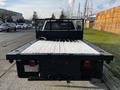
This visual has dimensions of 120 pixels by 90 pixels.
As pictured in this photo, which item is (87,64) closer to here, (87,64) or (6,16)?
(87,64)

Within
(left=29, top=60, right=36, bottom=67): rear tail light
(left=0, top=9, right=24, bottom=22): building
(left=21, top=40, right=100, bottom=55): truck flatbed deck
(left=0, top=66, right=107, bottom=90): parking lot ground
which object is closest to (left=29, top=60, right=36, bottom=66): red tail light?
(left=29, top=60, right=36, bottom=67): rear tail light

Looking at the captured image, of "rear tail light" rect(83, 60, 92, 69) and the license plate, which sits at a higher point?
"rear tail light" rect(83, 60, 92, 69)

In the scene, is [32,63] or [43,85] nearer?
[32,63]

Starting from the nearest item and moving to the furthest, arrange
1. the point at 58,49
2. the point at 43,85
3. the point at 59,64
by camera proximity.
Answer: the point at 59,64 → the point at 58,49 → the point at 43,85

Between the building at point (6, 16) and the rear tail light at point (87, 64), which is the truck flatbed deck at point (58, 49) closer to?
the rear tail light at point (87, 64)

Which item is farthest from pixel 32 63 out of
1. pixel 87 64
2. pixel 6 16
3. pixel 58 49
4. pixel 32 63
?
pixel 6 16

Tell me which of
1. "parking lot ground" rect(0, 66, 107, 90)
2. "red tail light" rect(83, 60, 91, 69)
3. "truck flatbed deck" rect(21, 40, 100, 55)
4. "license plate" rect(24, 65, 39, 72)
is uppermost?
"truck flatbed deck" rect(21, 40, 100, 55)

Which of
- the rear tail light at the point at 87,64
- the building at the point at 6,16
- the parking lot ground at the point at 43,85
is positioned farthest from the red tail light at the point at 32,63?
the building at the point at 6,16

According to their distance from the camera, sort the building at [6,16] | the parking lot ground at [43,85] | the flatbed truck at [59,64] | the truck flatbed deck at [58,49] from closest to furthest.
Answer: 1. the flatbed truck at [59,64]
2. the truck flatbed deck at [58,49]
3. the parking lot ground at [43,85]
4. the building at [6,16]

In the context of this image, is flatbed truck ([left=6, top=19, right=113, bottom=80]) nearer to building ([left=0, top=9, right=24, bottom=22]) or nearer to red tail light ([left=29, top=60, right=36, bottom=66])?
red tail light ([left=29, top=60, right=36, bottom=66])

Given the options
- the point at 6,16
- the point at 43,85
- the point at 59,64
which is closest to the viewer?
the point at 59,64

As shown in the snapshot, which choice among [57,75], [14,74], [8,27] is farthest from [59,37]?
[8,27]

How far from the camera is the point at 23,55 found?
206 inches

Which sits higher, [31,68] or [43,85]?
[31,68]
